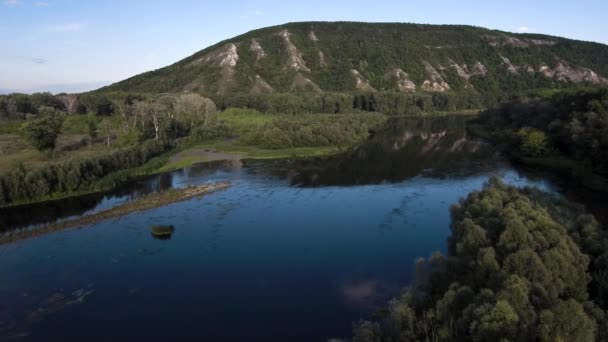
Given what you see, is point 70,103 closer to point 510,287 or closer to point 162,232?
point 162,232

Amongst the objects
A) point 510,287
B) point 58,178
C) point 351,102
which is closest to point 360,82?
point 351,102

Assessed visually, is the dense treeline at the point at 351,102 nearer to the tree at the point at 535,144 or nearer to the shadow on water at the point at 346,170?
the shadow on water at the point at 346,170

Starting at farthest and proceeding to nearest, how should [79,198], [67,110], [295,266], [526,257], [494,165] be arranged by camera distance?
[67,110], [494,165], [79,198], [295,266], [526,257]

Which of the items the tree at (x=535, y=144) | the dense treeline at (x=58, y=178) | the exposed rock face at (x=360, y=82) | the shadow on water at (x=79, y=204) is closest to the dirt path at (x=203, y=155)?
the shadow on water at (x=79, y=204)

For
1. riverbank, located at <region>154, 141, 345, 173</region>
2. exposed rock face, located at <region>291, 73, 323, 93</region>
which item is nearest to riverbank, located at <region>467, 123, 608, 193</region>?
riverbank, located at <region>154, 141, 345, 173</region>

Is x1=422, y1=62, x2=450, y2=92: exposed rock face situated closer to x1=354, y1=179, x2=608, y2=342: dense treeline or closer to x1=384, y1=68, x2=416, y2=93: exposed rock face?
x1=384, y1=68, x2=416, y2=93: exposed rock face

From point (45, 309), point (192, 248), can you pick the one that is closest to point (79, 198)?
point (192, 248)

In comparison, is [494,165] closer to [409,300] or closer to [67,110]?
[409,300]
